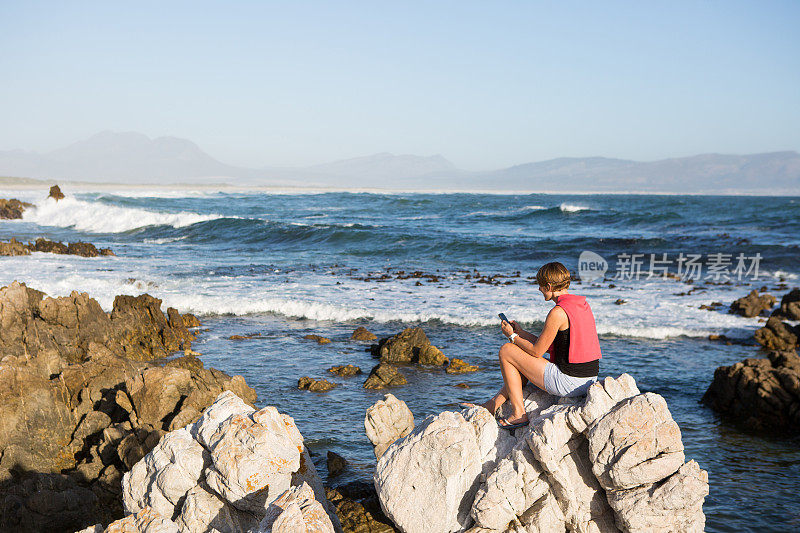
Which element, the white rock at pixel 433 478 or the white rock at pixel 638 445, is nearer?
the white rock at pixel 638 445

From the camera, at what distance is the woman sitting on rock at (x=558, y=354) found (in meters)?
5.27

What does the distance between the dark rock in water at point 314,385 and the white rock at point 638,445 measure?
Result: 629 centimetres

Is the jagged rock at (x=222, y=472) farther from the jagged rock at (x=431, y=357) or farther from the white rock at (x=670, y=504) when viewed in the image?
the jagged rock at (x=431, y=357)

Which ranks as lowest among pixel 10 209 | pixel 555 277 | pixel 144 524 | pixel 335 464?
pixel 335 464

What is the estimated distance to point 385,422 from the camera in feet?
20.4

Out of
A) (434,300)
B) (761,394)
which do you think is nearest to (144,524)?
(761,394)

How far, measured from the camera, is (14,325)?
10.3 meters

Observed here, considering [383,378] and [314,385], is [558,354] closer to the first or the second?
[383,378]

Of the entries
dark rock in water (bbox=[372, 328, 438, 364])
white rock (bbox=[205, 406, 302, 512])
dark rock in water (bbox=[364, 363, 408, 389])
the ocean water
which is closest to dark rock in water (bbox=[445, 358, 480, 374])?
the ocean water

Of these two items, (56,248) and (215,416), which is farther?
(56,248)

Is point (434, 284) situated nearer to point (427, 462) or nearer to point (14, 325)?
point (14, 325)

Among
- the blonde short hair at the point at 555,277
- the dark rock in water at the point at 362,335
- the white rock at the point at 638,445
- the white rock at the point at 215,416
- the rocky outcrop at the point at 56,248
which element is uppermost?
the blonde short hair at the point at 555,277

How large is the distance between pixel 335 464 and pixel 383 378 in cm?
350

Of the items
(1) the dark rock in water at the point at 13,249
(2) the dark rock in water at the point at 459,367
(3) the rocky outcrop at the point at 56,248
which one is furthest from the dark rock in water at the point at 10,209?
(2) the dark rock in water at the point at 459,367
